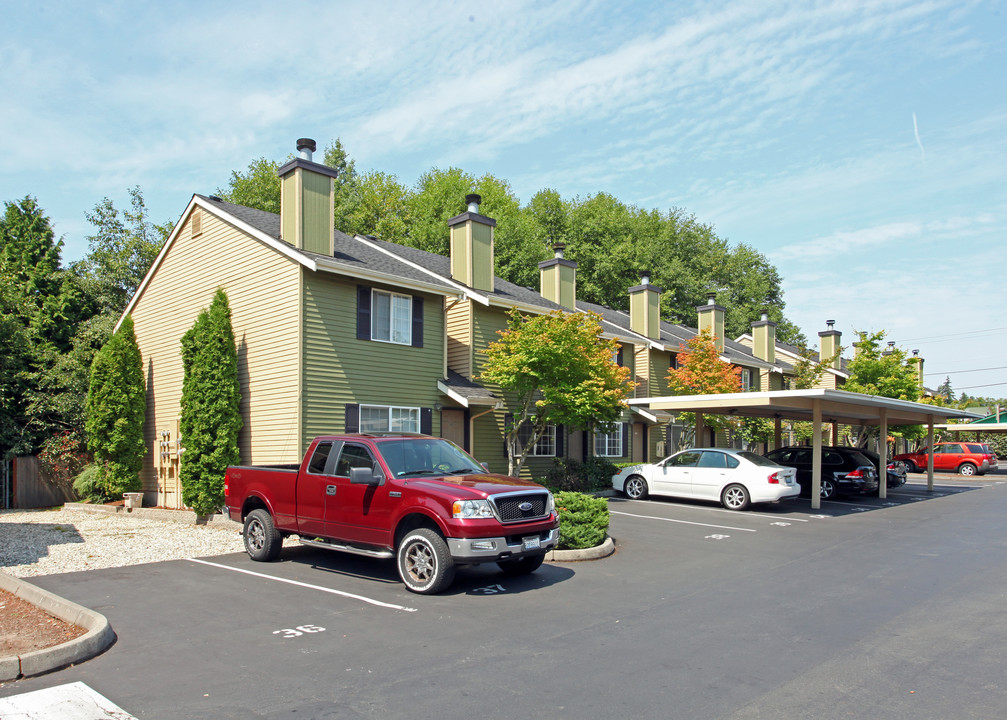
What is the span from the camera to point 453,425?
20156 millimetres

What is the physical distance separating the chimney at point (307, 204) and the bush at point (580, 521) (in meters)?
9.10

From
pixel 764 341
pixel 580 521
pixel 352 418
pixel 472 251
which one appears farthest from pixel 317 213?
pixel 764 341

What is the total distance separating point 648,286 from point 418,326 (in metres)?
13.8

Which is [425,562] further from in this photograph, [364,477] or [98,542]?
[98,542]

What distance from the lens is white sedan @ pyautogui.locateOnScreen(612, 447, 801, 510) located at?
1800 cm

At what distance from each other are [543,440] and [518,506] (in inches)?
549

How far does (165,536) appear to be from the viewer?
14.1 metres

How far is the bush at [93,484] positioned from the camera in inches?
799

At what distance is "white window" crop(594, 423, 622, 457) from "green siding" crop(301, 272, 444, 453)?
8.55 m

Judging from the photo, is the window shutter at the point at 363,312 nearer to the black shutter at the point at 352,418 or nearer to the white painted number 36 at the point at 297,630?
the black shutter at the point at 352,418

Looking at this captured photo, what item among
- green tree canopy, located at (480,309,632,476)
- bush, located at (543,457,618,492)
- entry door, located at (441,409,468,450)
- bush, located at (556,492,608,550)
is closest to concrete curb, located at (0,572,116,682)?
bush, located at (556,492,608,550)

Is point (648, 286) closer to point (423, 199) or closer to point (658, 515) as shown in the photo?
point (658, 515)

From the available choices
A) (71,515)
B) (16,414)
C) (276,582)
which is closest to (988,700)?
(276,582)

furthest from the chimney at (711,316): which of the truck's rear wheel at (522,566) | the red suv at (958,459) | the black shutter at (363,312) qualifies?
the truck's rear wheel at (522,566)
